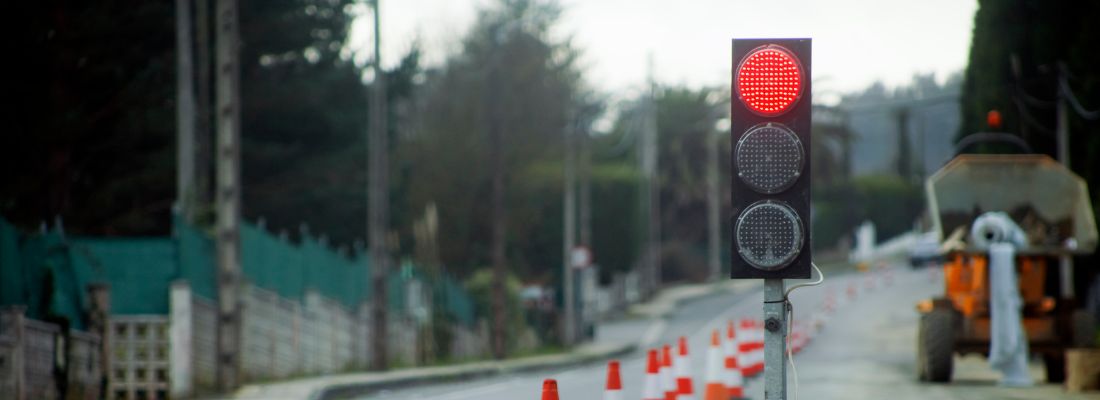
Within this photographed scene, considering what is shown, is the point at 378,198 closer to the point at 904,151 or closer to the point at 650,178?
the point at 650,178

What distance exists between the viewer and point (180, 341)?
22125 millimetres

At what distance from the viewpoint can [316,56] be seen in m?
48.7

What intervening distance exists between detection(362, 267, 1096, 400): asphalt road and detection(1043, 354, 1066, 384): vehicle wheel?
0.82 meters

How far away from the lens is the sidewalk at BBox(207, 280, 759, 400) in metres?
24.0

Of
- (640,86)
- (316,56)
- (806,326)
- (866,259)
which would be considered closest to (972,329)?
(806,326)

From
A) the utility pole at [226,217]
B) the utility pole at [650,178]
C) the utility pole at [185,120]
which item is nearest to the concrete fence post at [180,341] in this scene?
the utility pole at [226,217]

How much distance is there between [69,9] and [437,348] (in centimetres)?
1179

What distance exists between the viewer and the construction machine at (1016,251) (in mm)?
23812

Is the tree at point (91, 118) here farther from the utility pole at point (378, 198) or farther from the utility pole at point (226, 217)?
the utility pole at point (226, 217)

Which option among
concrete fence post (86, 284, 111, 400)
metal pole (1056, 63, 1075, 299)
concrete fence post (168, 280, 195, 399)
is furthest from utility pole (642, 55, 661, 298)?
concrete fence post (86, 284, 111, 400)

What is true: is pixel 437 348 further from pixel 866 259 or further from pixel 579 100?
pixel 866 259

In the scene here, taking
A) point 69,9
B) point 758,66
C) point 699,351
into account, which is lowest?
→ point 699,351

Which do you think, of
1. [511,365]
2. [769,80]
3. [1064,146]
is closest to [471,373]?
[511,365]

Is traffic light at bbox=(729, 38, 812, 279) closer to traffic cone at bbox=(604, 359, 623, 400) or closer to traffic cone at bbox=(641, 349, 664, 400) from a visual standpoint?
traffic cone at bbox=(604, 359, 623, 400)
